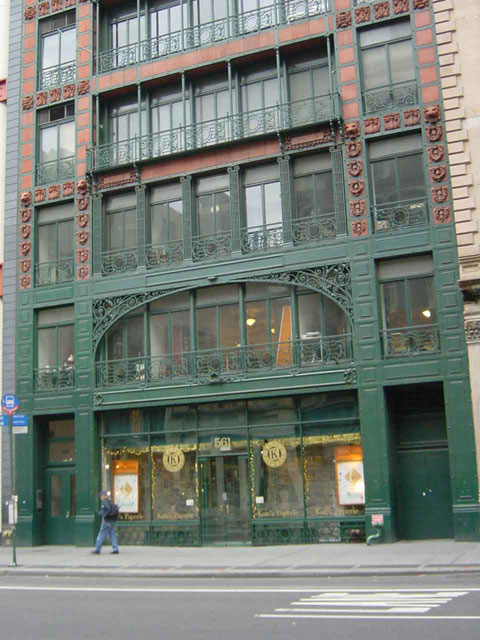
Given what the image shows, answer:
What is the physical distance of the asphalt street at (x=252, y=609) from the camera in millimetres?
10438

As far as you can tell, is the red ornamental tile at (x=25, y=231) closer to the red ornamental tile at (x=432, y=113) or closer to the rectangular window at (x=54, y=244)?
the rectangular window at (x=54, y=244)

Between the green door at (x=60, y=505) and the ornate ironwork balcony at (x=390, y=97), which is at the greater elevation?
the ornate ironwork balcony at (x=390, y=97)

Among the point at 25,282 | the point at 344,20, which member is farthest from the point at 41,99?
the point at 344,20

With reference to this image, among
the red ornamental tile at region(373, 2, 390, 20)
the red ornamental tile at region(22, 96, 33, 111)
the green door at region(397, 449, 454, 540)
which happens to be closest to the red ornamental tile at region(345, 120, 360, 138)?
the red ornamental tile at region(373, 2, 390, 20)

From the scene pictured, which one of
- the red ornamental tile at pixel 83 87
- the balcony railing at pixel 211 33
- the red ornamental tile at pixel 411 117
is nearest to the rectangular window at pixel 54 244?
the red ornamental tile at pixel 83 87

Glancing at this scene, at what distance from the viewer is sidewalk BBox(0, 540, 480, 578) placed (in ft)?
57.1

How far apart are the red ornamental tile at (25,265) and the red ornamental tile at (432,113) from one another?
14.2 m

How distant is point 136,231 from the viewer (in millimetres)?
27469

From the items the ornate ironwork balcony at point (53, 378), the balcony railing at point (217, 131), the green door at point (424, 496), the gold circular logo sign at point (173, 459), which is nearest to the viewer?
the green door at point (424, 496)

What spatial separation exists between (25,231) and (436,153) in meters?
14.3

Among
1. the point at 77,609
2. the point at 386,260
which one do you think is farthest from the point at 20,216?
the point at 77,609

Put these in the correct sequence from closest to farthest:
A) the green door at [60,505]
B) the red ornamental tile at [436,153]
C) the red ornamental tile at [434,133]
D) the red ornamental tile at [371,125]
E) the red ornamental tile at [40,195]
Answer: the red ornamental tile at [436,153] < the red ornamental tile at [434,133] < the red ornamental tile at [371,125] < the green door at [60,505] < the red ornamental tile at [40,195]

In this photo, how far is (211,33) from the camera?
27219mm

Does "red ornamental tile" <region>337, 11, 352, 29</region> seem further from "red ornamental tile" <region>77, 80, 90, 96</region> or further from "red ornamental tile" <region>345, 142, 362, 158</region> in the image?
"red ornamental tile" <region>77, 80, 90, 96</region>
